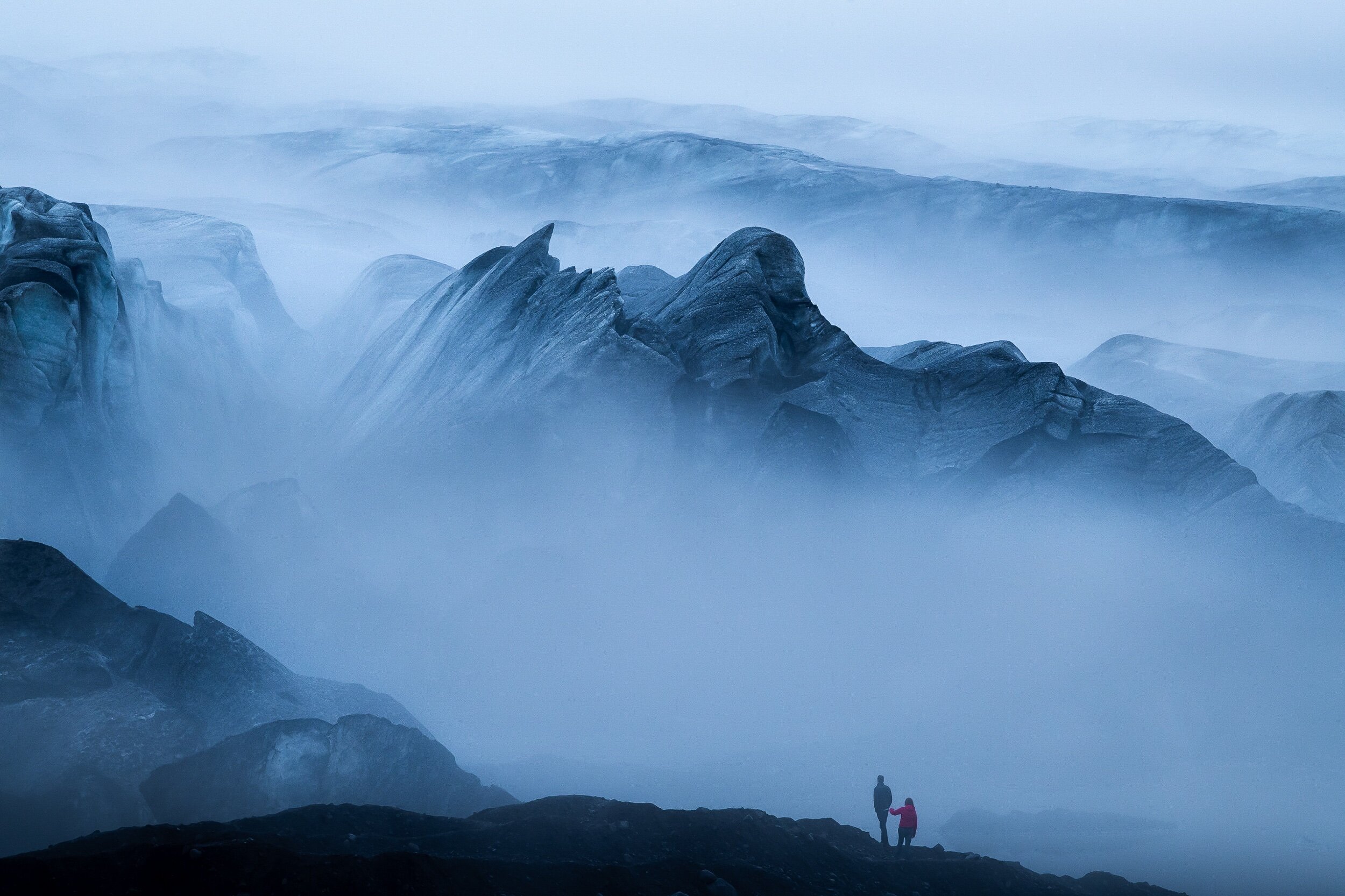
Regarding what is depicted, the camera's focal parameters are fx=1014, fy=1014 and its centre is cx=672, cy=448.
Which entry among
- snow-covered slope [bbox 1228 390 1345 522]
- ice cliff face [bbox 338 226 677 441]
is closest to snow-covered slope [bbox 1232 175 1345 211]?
snow-covered slope [bbox 1228 390 1345 522]

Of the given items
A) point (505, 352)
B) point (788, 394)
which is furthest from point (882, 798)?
point (505, 352)

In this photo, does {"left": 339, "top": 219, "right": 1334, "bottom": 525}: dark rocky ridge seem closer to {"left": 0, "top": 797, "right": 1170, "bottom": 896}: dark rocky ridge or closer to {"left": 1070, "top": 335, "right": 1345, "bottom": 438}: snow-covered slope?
{"left": 0, "top": 797, "right": 1170, "bottom": 896}: dark rocky ridge

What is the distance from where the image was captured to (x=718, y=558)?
25469 mm

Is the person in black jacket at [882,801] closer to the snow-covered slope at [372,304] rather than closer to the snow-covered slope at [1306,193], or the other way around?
the snow-covered slope at [372,304]

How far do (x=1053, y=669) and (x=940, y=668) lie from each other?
267 cm

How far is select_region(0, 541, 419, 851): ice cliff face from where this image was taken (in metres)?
13.7

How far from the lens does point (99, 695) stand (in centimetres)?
1542

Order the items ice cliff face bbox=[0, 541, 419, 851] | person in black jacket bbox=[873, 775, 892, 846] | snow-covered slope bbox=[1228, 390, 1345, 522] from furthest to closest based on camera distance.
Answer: snow-covered slope bbox=[1228, 390, 1345, 522], person in black jacket bbox=[873, 775, 892, 846], ice cliff face bbox=[0, 541, 419, 851]

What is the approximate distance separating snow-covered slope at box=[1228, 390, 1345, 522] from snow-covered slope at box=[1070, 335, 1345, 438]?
4.36 metres

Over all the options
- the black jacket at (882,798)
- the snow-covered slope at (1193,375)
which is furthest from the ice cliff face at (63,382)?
the snow-covered slope at (1193,375)

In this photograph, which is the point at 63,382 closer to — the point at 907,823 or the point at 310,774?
the point at 310,774

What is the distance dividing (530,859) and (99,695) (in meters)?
7.69

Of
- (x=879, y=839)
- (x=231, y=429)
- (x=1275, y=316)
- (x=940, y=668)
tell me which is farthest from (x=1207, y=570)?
(x=1275, y=316)

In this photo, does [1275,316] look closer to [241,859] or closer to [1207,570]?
[1207,570]
